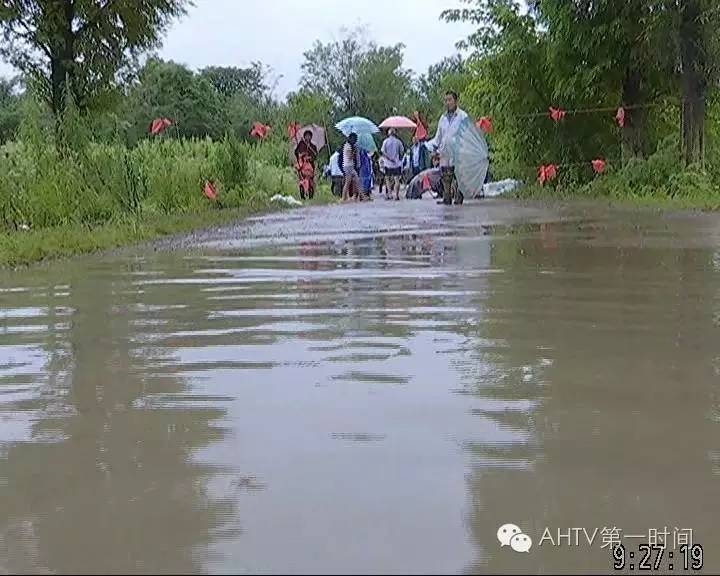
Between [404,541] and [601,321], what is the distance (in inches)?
114

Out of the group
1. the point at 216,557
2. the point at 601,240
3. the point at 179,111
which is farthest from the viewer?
the point at 179,111

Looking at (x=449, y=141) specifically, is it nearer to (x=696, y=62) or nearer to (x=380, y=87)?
(x=696, y=62)

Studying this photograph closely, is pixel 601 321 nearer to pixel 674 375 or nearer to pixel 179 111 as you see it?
pixel 674 375

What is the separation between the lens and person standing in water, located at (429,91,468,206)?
14.9m

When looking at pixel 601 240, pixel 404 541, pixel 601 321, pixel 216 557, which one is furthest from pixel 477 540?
pixel 601 240

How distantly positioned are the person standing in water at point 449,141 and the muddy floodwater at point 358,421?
8.48 meters

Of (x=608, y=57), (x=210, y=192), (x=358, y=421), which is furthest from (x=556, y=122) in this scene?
(x=358, y=421)

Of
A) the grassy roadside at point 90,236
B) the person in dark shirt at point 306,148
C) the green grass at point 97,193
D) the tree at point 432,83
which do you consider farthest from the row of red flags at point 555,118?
the tree at point 432,83

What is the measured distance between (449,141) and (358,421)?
12415 mm

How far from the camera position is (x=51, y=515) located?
253cm

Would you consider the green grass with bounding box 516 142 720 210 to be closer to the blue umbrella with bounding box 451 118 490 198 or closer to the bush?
the blue umbrella with bounding box 451 118 490 198

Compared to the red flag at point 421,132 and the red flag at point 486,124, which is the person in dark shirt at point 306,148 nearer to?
the red flag at point 421,132

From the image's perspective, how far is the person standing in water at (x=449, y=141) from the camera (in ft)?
48.8

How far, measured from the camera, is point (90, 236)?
9.62 metres
